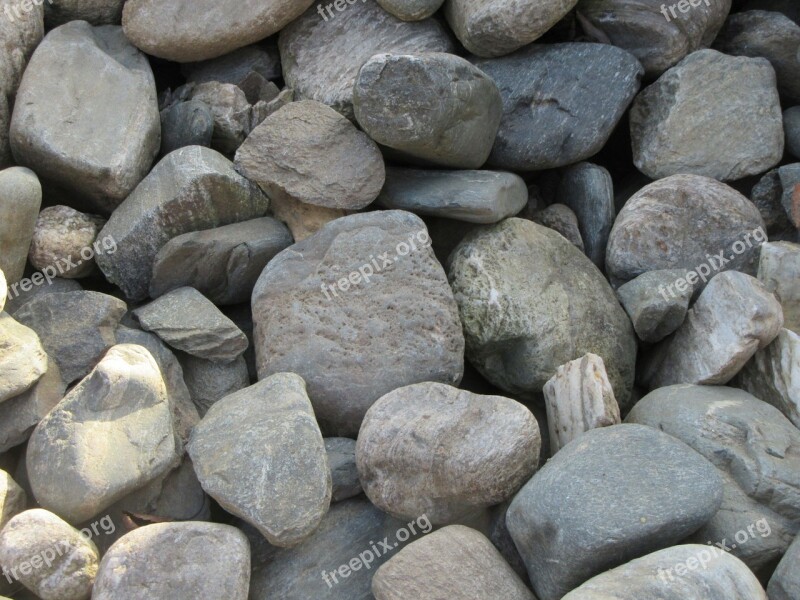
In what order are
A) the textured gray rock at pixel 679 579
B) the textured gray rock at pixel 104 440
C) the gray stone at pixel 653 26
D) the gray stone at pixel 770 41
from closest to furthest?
the textured gray rock at pixel 679 579 < the textured gray rock at pixel 104 440 < the gray stone at pixel 653 26 < the gray stone at pixel 770 41

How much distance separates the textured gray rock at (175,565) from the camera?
2303 millimetres

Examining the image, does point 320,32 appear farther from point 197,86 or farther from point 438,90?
point 438,90

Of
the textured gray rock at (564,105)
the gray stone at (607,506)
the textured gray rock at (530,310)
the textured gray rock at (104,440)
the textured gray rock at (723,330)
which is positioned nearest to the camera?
the gray stone at (607,506)

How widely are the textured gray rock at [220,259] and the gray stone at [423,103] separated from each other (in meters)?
0.53

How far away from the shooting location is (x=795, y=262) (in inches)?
118

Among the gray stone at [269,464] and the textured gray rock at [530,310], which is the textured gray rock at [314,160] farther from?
the gray stone at [269,464]

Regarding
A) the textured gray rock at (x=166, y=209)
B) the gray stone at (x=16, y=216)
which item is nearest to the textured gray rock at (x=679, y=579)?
the textured gray rock at (x=166, y=209)

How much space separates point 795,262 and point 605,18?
1.21 meters

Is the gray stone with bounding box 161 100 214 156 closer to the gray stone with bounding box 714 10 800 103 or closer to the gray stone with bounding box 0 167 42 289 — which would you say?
the gray stone with bounding box 0 167 42 289

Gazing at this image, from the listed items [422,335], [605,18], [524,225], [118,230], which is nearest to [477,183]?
[524,225]

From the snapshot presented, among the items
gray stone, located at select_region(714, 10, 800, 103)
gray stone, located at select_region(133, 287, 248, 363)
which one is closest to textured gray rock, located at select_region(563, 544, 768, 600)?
gray stone, located at select_region(133, 287, 248, 363)

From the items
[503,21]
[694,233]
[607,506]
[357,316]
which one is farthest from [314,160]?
[607,506]

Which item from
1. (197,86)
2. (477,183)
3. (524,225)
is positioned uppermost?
(197,86)

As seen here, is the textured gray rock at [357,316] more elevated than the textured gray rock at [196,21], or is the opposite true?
the textured gray rock at [196,21]
